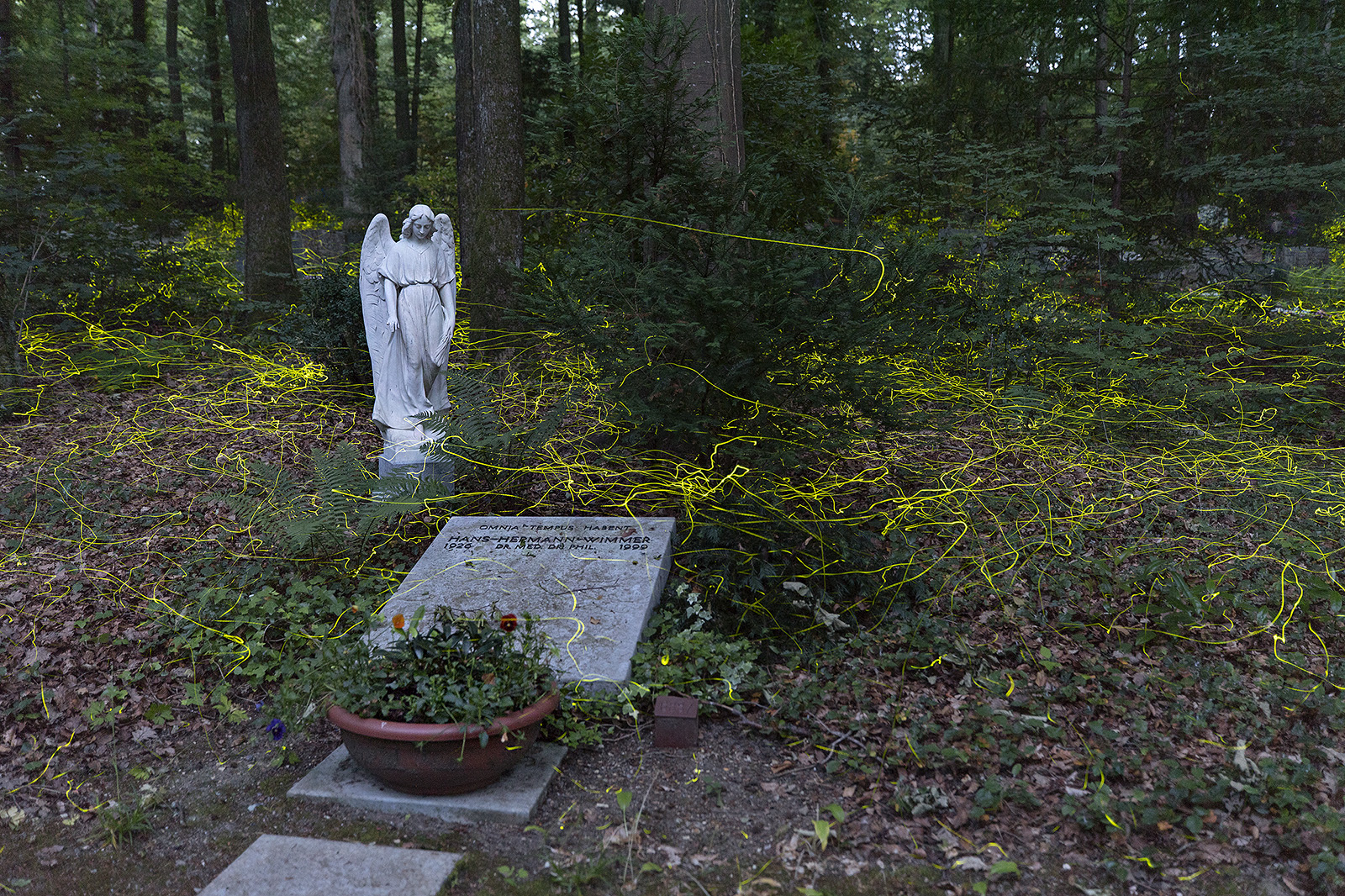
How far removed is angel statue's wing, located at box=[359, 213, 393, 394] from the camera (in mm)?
5859

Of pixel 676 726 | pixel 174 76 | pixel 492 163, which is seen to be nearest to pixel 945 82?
pixel 492 163

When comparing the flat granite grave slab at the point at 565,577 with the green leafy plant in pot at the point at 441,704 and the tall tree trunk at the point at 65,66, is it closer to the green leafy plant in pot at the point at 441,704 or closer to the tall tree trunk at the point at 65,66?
the green leafy plant in pot at the point at 441,704

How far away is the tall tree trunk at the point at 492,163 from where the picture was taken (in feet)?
26.2

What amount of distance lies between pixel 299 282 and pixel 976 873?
898cm

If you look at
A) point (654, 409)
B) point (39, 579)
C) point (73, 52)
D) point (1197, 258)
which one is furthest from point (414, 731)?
point (73, 52)

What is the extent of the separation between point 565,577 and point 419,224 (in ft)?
9.17

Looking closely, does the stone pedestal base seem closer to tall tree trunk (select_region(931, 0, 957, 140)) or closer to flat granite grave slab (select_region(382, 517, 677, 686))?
flat granite grave slab (select_region(382, 517, 677, 686))

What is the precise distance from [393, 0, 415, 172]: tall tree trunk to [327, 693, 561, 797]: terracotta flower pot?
15.3m

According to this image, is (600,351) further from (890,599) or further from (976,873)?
(976,873)

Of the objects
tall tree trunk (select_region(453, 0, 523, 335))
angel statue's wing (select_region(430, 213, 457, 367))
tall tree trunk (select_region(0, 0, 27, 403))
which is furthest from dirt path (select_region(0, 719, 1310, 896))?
tall tree trunk (select_region(0, 0, 27, 403))

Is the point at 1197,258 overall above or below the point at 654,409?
above

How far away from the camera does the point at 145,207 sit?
10445mm

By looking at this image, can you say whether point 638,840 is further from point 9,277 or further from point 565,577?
point 9,277

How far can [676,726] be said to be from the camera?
11.6 ft
